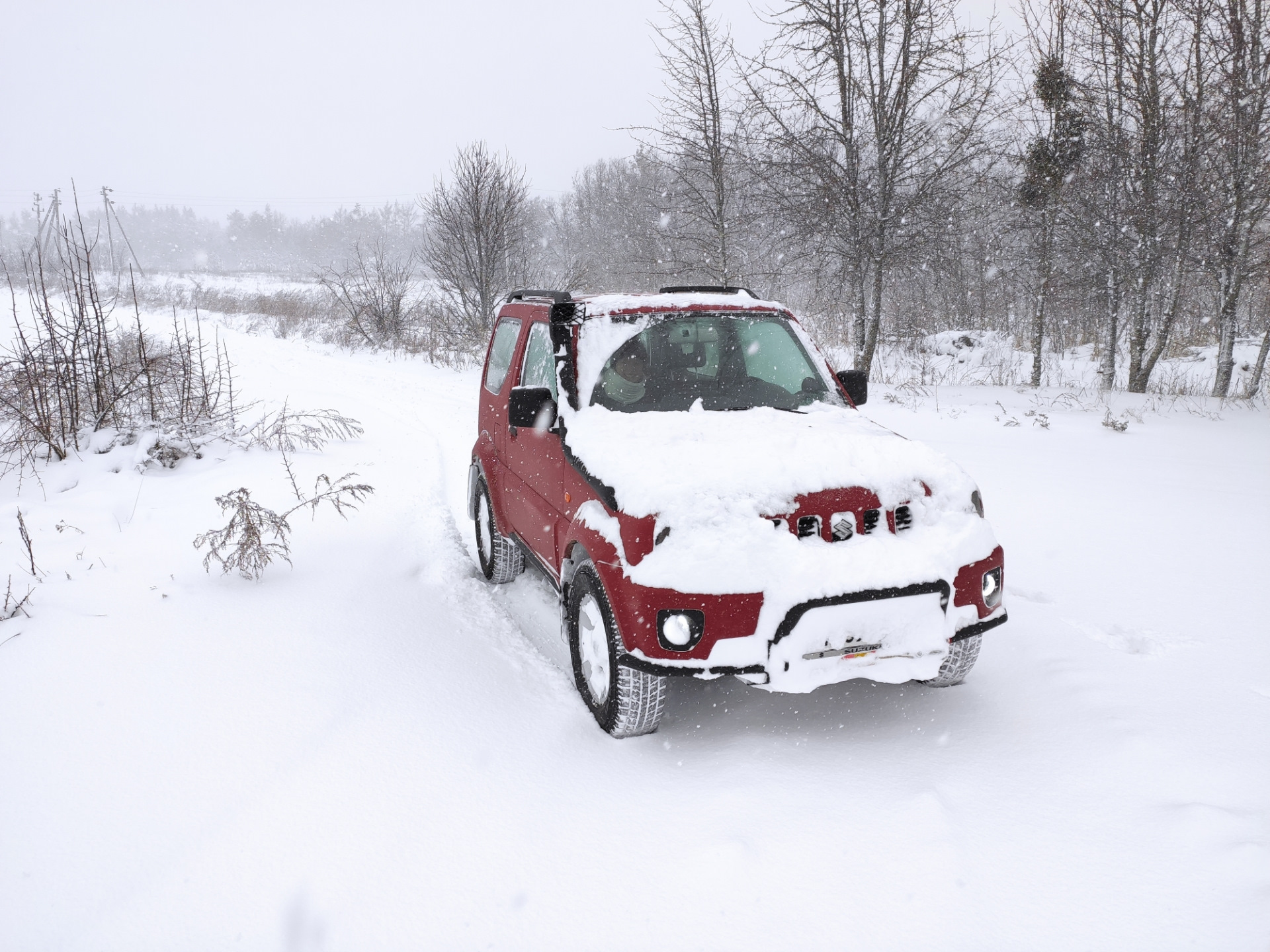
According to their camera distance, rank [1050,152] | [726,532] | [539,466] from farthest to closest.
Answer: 1. [1050,152]
2. [539,466]
3. [726,532]

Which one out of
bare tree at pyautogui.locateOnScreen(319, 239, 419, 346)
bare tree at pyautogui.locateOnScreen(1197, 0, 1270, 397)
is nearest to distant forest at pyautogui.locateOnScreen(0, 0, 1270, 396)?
bare tree at pyautogui.locateOnScreen(1197, 0, 1270, 397)

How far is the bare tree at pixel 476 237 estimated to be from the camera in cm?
1839

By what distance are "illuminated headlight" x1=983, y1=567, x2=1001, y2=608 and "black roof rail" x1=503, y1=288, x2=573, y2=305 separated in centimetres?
252

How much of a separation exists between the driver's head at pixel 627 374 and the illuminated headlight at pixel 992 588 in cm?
183

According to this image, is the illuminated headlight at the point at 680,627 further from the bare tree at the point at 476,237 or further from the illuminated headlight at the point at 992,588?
the bare tree at the point at 476,237

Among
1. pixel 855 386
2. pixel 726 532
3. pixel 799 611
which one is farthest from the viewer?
pixel 855 386

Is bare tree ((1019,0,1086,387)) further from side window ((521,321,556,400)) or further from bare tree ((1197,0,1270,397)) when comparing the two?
side window ((521,321,556,400))

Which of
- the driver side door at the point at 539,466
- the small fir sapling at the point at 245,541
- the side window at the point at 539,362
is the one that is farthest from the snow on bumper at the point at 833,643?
the small fir sapling at the point at 245,541

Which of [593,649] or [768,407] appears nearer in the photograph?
[593,649]

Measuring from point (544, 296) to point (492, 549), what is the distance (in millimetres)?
1700

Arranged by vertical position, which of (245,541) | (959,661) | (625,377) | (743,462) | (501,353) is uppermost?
(501,353)

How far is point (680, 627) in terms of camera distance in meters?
2.60

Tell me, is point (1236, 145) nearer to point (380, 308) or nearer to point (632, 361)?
point (632, 361)

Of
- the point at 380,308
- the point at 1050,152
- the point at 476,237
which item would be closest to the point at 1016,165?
the point at 1050,152
